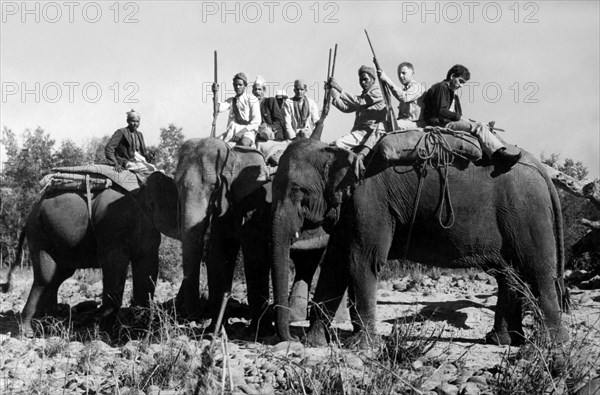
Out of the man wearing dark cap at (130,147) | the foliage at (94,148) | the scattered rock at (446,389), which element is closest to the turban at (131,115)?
the man wearing dark cap at (130,147)

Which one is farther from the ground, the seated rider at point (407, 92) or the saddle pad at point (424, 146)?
the seated rider at point (407, 92)

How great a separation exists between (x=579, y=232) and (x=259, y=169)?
16.0 meters

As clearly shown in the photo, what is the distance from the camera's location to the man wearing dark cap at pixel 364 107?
41.4ft

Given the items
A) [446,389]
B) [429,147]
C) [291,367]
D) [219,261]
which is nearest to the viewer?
[291,367]

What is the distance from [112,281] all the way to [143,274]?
688 millimetres

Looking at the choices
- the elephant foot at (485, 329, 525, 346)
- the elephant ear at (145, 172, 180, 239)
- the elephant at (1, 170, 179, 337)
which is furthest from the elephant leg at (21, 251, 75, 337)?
the elephant foot at (485, 329, 525, 346)

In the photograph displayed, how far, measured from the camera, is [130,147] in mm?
14820

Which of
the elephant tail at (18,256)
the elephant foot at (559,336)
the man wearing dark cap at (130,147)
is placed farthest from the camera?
the elephant tail at (18,256)

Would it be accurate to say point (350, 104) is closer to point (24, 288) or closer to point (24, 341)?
point (24, 341)

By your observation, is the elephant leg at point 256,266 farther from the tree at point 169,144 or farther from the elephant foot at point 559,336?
the tree at point 169,144

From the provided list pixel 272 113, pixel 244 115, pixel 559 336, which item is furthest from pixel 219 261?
pixel 559 336

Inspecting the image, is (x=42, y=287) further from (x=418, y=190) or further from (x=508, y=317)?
(x=508, y=317)

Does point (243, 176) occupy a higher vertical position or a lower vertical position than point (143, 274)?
higher

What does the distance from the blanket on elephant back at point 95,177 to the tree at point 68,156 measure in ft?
63.5
